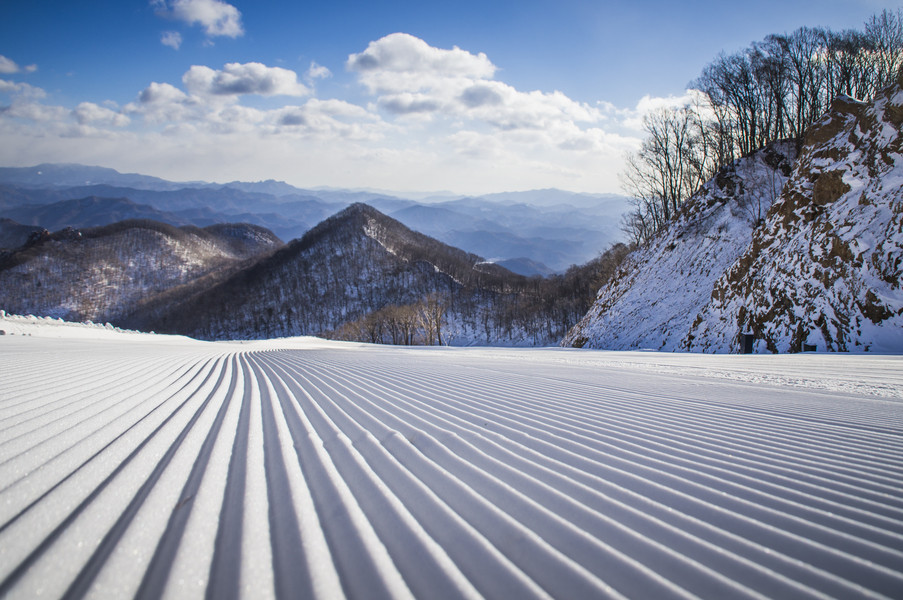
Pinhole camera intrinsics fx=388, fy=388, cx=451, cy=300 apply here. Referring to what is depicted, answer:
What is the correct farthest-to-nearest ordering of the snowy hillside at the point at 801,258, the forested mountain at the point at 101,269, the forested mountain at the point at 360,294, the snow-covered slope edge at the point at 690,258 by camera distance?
the forested mountain at the point at 101,269
the forested mountain at the point at 360,294
the snow-covered slope edge at the point at 690,258
the snowy hillside at the point at 801,258

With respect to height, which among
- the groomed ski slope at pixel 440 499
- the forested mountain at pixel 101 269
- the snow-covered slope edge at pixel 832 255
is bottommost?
the groomed ski slope at pixel 440 499

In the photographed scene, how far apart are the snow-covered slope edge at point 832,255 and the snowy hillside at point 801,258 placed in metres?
0.03

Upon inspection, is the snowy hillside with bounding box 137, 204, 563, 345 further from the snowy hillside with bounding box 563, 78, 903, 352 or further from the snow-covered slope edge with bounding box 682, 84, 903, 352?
the snow-covered slope edge with bounding box 682, 84, 903, 352

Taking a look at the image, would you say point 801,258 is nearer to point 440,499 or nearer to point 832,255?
point 832,255

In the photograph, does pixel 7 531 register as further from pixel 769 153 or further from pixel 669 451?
pixel 769 153

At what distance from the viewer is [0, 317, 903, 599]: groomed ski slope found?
1293 millimetres

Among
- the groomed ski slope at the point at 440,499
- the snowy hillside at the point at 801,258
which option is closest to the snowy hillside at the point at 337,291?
the snowy hillside at the point at 801,258

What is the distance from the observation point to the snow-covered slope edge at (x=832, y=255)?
9164 mm

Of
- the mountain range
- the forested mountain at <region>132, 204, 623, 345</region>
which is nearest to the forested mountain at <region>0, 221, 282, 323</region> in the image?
the mountain range

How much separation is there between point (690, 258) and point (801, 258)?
22.1 feet

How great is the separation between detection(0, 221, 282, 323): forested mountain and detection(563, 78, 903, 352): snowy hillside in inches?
4877

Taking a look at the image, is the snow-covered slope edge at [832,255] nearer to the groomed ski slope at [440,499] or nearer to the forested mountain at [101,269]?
the groomed ski slope at [440,499]

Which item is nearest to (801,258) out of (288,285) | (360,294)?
(360,294)

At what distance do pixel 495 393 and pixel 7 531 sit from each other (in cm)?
407
